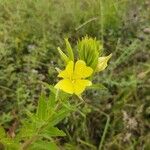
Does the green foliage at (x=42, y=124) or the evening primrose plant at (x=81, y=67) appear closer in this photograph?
the evening primrose plant at (x=81, y=67)

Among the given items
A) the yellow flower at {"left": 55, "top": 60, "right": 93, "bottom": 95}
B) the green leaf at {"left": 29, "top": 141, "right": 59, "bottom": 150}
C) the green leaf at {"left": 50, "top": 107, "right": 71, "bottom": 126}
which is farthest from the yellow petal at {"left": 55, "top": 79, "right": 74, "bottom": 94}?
the green leaf at {"left": 29, "top": 141, "right": 59, "bottom": 150}

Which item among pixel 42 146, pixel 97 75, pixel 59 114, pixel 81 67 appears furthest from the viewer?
pixel 97 75

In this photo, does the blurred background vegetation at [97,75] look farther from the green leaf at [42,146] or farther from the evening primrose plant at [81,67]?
the evening primrose plant at [81,67]

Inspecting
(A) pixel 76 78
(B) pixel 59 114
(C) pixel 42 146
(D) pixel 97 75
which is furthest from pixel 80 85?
(D) pixel 97 75

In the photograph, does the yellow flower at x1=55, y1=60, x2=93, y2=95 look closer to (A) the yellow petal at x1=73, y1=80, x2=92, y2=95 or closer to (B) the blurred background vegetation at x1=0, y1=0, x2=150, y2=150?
(A) the yellow petal at x1=73, y1=80, x2=92, y2=95

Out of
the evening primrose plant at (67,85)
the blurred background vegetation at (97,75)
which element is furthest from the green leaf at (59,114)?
the blurred background vegetation at (97,75)

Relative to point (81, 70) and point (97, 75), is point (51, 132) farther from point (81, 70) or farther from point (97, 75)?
point (97, 75)
